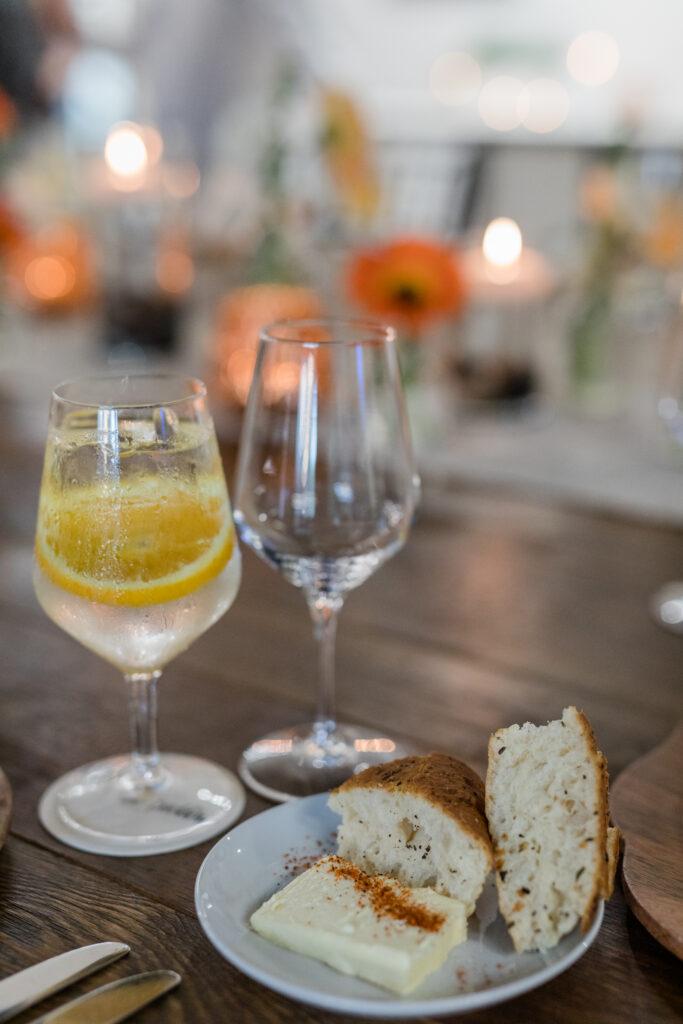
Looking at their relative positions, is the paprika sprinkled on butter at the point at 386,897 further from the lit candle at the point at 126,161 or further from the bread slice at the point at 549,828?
the lit candle at the point at 126,161

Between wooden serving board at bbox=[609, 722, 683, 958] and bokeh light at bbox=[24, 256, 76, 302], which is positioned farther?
bokeh light at bbox=[24, 256, 76, 302]

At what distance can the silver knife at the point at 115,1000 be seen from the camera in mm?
444

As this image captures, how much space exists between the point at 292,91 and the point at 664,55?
3.48 metres

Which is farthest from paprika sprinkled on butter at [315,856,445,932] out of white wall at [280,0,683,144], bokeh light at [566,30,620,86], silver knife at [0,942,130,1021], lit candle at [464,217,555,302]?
bokeh light at [566,30,620,86]

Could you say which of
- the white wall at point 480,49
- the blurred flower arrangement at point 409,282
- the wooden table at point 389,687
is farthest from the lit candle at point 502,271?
the white wall at point 480,49

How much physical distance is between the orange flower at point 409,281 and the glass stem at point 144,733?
77 centimetres

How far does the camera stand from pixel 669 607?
99cm

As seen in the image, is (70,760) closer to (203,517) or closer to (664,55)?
(203,517)

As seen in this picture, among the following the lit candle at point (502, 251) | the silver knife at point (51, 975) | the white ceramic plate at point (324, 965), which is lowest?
the silver knife at point (51, 975)

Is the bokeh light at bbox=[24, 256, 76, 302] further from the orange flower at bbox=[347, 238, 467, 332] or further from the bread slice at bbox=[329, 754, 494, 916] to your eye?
the bread slice at bbox=[329, 754, 494, 916]

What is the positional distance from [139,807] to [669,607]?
1.78 ft

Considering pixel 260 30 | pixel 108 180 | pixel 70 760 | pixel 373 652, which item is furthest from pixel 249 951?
pixel 260 30

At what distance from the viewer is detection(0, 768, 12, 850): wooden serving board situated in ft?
1.94

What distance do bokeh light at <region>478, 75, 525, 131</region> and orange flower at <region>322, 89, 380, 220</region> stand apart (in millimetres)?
3561
